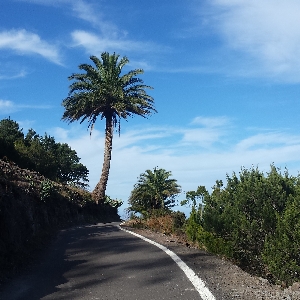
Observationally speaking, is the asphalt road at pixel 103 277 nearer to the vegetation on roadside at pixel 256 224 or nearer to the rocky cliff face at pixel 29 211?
the rocky cliff face at pixel 29 211

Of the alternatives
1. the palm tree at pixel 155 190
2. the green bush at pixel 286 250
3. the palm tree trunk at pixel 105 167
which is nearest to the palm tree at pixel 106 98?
the palm tree trunk at pixel 105 167

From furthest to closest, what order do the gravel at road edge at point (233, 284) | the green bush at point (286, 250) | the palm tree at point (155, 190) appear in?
the palm tree at point (155, 190), the green bush at point (286, 250), the gravel at road edge at point (233, 284)

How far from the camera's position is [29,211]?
42.9 ft

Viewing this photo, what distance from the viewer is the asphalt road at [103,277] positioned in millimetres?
6039

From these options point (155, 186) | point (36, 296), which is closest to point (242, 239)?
point (36, 296)

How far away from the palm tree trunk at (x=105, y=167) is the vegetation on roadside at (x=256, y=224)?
2116 centimetres

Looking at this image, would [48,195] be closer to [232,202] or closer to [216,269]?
[232,202]

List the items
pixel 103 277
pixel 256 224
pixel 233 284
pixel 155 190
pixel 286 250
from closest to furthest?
pixel 233 284, pixel 103 277, pixel 286 250, pixel 256 224, pixel 155 190

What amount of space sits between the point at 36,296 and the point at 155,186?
43308 millimetres

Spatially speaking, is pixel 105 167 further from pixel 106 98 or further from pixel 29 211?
pixel 29 211

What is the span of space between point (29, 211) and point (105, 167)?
2152cm

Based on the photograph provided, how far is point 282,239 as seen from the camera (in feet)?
30.2

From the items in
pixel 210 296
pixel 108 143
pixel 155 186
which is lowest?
pixel 210 296

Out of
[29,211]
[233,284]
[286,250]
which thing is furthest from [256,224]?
[29,211]
